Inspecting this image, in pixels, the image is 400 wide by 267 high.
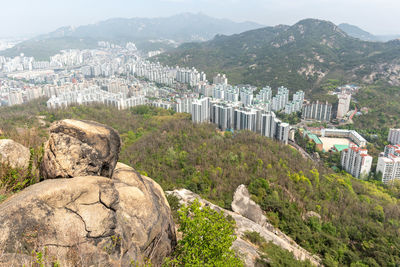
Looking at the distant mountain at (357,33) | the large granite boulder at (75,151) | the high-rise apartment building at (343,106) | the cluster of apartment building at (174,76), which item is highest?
the distant mountain at (357,33)

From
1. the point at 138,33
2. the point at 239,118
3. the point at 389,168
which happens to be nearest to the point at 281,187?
the point at 389,168

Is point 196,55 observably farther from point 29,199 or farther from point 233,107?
point 29,199

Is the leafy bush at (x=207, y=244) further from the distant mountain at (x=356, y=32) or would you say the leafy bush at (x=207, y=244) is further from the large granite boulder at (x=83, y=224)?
the distant mountain at (x=356, y=32)

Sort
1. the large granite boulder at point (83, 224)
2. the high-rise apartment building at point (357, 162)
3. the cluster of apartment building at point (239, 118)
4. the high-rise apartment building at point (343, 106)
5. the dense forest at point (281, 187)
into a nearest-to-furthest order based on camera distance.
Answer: the large granite boulder at point (83, 224) < the dense forest at point (281, 187) < the high-rise apartment building at point (357, 162) < the cluster of apartment building at point (239, 118) < the high-rise apartment building at point (343, 106)

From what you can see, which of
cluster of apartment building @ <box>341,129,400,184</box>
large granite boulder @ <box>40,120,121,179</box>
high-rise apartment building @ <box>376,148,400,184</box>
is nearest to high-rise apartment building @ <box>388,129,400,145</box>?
cluster of apartment building @ <box>341,129,400,184</box>

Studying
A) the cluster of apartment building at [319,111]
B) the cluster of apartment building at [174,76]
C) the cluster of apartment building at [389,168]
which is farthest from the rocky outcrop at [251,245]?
the cluster of apartment building at [174,76]
